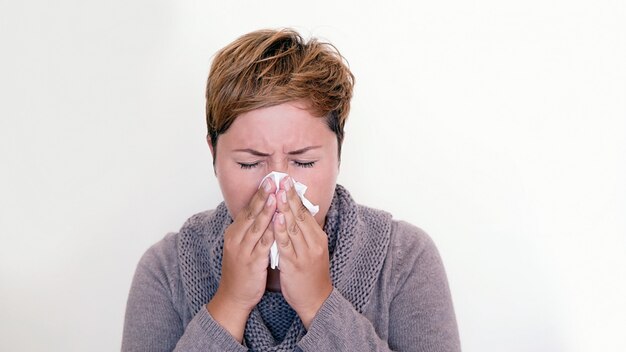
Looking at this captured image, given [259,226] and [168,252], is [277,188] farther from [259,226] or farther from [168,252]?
[168,252]

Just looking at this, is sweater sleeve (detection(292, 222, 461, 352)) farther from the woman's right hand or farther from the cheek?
the cheek

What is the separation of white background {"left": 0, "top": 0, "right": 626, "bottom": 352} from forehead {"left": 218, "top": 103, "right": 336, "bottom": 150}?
0.59m

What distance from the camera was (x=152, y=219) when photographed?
6.63 feet

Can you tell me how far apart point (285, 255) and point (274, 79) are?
320 mm

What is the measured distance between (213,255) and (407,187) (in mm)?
639

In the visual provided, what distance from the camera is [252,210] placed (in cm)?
133

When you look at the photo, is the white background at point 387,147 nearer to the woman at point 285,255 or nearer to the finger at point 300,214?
the woman at point 285,255

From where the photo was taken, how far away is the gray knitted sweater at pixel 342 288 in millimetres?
1475

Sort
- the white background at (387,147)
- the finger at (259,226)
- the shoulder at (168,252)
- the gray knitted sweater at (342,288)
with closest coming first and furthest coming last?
1. the finger at (259,226)
2. the gray knitted sweater at (342,288)
3. the shoulder at (168,252)
4. the white background at (387,147)

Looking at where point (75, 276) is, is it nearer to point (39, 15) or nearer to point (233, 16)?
point (39, 15)

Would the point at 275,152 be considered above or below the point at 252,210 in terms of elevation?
above

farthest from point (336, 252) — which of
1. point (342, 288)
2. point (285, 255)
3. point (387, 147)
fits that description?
point (387, 147)

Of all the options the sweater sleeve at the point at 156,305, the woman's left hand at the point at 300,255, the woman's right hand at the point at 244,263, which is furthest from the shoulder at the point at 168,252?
the woman's left hand at the point at 300,255

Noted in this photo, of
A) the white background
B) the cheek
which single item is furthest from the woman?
the white background
